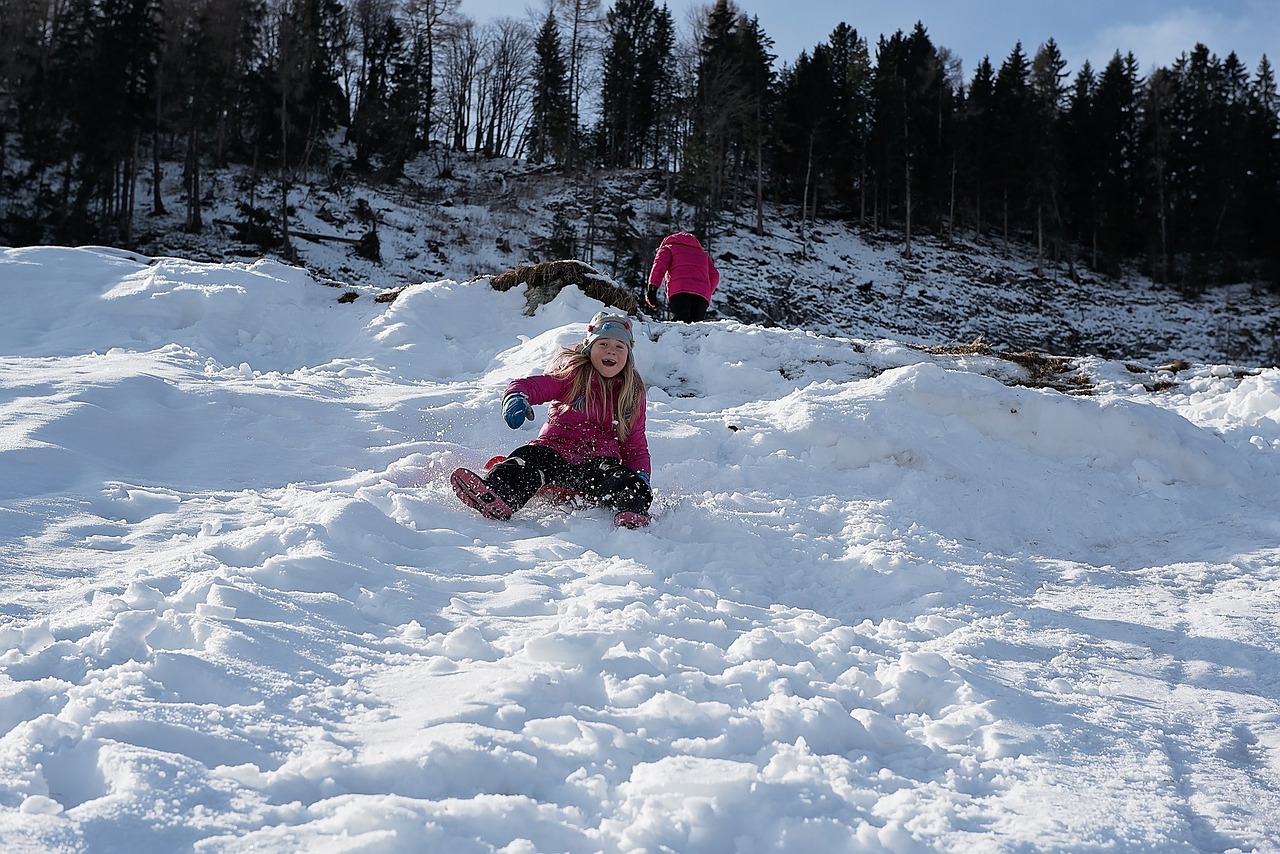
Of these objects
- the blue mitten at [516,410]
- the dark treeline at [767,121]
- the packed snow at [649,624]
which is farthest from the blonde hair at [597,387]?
the dark treeline at [767,121]

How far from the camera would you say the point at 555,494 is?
421 cm

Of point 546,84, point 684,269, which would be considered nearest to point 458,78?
point 546,84

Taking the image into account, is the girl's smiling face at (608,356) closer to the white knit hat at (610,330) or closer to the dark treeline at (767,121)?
the white knit hat at (610,330)

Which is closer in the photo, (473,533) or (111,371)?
(473,533)

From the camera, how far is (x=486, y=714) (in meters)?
1.96

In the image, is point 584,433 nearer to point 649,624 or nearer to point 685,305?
point 649,624

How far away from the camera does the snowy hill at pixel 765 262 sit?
23578mm

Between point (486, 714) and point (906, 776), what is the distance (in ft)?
3.32

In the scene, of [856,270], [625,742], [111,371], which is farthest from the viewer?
[856,270]

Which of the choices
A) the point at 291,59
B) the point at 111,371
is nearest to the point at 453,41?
the point at 291,59

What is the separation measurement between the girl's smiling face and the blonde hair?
38 mm

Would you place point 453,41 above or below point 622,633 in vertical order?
above

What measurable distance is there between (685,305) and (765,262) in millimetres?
19568

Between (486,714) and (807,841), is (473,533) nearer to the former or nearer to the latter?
(486,714)
